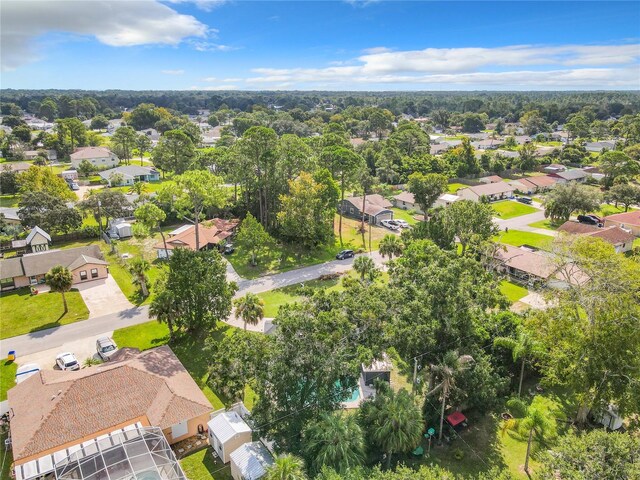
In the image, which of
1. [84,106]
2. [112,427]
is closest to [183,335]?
[112,427]

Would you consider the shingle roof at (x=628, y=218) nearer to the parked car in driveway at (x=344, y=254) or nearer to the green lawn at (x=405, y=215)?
the green lawn at (x=405, y=215)

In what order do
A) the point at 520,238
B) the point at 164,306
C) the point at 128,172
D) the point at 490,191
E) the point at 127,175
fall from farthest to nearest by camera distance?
the point at 128,172 < the point at 127,175 < the point at 490,191 < the point at 520,238 < the point at 164,306

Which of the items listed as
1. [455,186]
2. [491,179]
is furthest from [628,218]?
[455,186]

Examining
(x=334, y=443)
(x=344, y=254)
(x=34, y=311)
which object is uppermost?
(x=334, y=443)

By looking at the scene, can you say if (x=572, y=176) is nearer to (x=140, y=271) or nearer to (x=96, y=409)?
(x=140, y=271)

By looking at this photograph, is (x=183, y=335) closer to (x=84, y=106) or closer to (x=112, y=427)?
(x=112, y=427)

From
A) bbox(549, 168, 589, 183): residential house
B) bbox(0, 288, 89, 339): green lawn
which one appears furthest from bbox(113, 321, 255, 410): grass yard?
bbox(549, 168, 589, 183): residential house
